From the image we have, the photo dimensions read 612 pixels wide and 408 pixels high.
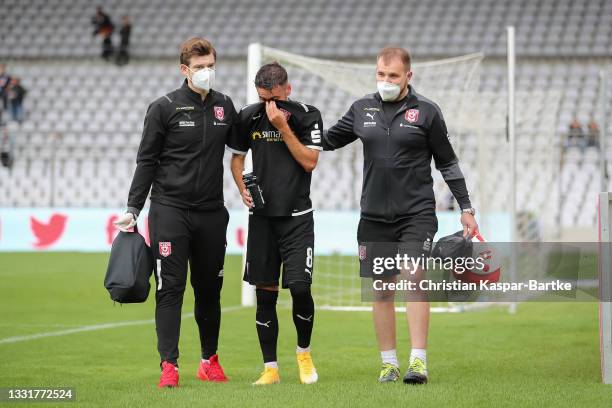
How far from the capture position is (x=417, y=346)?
507 centimetres

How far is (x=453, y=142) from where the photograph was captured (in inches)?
421

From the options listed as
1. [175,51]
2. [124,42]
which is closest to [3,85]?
[124,42]

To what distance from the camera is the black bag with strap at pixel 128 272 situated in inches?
198

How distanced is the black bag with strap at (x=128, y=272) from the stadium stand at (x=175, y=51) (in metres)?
15.1

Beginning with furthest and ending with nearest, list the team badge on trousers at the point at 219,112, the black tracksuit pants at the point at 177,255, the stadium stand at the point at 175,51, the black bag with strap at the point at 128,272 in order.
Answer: the stadium stand at the point at 175,51 → the team badge on trousers at the point at 219,112 → the black tracksuit pants at the point at 177,255 → the black bag with strap at the point at 128,272

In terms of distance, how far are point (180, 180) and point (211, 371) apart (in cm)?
108

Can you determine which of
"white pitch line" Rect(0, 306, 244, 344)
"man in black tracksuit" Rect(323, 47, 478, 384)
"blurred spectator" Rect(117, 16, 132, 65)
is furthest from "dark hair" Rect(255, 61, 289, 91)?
"blurred spectator" Rect(117, 16, 132, 65)

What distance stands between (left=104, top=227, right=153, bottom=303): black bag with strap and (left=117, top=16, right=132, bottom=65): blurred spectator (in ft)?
63.5

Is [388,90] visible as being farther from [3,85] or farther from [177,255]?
[3,85]

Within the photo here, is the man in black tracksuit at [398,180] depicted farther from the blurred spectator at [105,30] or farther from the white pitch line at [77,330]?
the blurred spectator at [105,30]

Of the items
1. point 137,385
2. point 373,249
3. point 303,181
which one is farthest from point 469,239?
point 137,385

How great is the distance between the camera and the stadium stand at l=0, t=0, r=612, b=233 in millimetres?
20531

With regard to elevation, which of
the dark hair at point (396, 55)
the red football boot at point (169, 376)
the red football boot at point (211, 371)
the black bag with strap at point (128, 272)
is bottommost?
the red football boot at point (211, 371)

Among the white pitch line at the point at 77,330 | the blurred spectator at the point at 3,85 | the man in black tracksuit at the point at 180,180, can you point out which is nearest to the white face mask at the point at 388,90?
the man in black tracksuit at the point at 180,180
